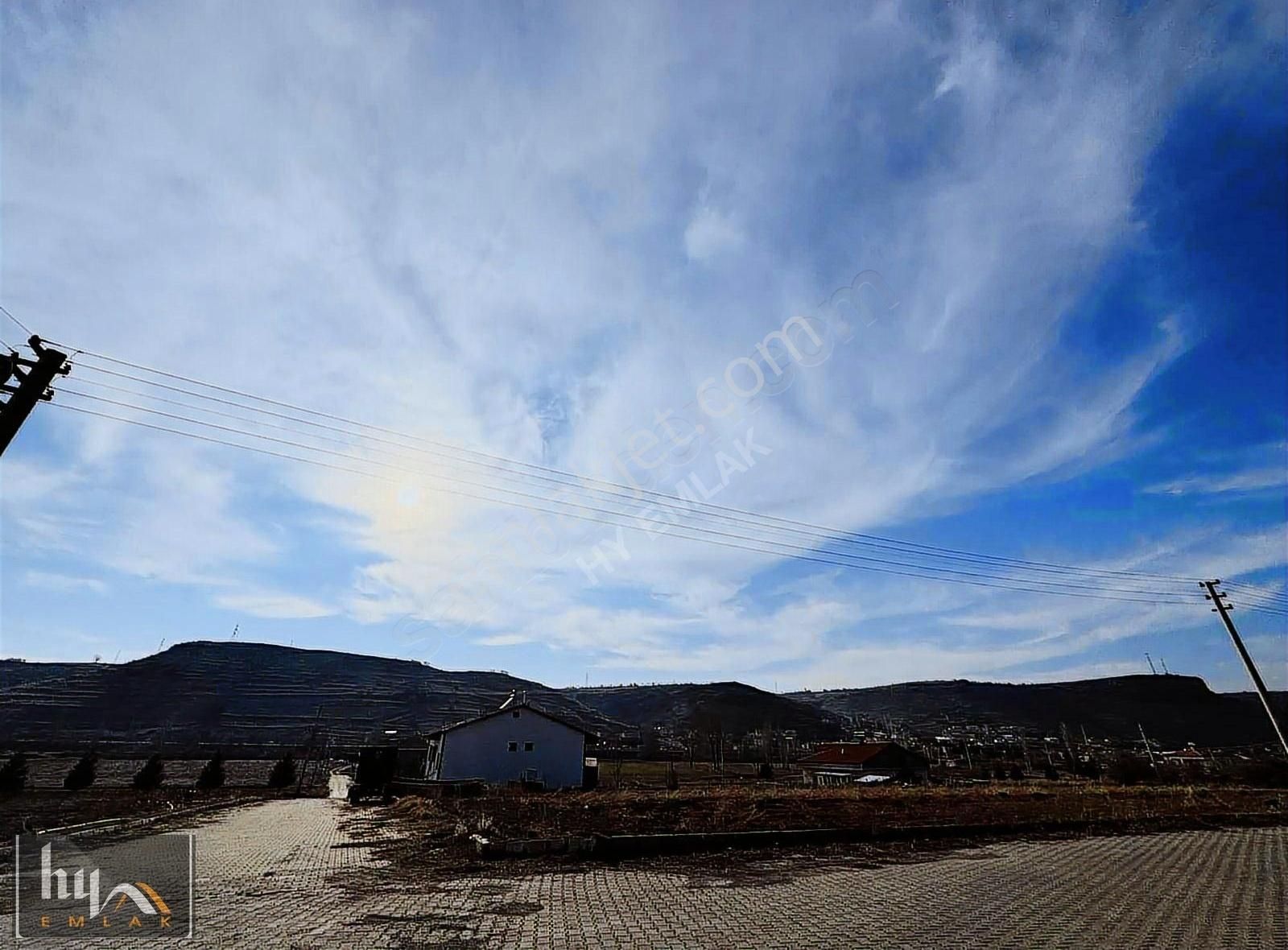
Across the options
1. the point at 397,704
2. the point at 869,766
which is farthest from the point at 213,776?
the point at 397,704

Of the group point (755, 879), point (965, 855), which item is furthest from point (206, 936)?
point (965, 855)

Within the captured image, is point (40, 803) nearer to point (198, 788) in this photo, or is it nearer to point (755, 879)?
point (198, 788)

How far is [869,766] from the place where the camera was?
5372 centimetres

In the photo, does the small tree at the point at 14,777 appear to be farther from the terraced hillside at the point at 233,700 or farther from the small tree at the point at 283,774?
the terraced hillside at the point at 233,700

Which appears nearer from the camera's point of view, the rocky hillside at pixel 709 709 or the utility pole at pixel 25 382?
the utility pole at pixel 25 382

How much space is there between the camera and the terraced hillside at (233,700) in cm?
10312

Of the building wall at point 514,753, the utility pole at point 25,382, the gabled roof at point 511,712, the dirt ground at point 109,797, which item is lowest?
the dirt ground at point 109,797

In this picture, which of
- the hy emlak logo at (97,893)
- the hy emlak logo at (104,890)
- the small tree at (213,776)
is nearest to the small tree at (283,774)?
the small tree at (213,776)

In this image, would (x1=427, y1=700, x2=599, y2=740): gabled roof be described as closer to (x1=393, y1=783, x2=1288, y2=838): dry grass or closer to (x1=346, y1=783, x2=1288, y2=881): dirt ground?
(x1=346, y1=783, x2=1288, y2=881): dirt ground

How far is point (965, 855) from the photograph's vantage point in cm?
1398

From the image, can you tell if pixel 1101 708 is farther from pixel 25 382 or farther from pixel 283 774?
pixel 25 382

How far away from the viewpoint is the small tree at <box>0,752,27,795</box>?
1207 inches

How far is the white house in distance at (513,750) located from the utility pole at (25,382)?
34.5 metres

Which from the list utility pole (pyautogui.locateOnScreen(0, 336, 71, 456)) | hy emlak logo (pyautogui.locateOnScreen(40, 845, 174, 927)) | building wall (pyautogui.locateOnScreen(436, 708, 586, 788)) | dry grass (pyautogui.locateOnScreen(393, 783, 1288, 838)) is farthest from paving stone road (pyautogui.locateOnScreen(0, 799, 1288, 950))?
building wall (pyautogui.locateOnScreen(436, 708, 586, 788))
